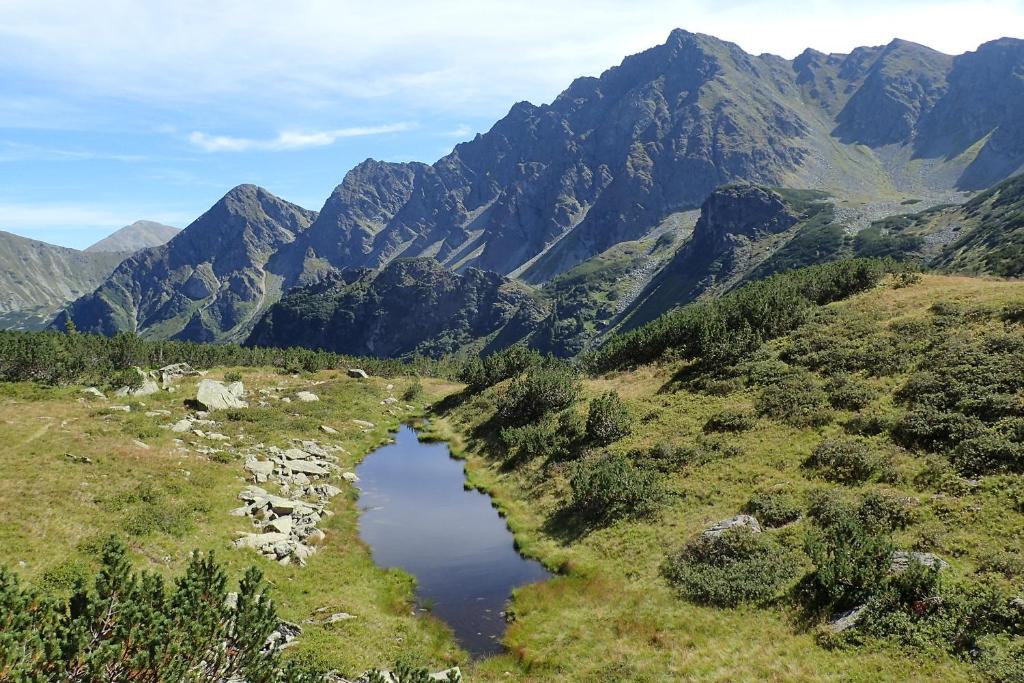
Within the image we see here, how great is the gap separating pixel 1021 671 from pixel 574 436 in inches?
1201

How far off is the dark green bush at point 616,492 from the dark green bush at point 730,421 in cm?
634

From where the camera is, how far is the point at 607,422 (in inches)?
1630

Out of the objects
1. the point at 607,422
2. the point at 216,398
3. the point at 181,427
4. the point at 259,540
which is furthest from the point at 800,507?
the point at 216,398

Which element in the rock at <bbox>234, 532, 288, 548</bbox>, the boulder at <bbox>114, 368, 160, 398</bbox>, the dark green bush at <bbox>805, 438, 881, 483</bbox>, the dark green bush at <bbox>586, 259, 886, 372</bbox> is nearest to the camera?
the dark green bush at <bbox>805, 438, 881, 483</bbox>

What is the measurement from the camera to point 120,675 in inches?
449

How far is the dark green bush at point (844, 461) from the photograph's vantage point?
1048 inches

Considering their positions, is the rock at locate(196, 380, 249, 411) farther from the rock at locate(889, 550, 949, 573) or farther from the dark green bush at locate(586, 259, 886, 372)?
the rock at locate(889, 550, 949, 573)

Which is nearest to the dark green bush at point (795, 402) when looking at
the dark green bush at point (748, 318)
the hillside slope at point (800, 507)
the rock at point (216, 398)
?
the hillside slope at point (800, 507)

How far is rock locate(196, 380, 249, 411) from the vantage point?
54803mm

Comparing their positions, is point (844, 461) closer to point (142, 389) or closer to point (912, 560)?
point (912, 560)

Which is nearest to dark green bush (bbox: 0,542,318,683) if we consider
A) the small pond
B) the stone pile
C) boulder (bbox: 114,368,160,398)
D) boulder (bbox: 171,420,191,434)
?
the small pond

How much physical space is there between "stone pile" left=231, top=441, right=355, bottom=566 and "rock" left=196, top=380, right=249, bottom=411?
1270 centimetres

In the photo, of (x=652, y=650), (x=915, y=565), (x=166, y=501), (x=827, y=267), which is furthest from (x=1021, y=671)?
(x=827, y=267)

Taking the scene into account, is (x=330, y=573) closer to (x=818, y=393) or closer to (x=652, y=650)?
(x=652, y=650)
